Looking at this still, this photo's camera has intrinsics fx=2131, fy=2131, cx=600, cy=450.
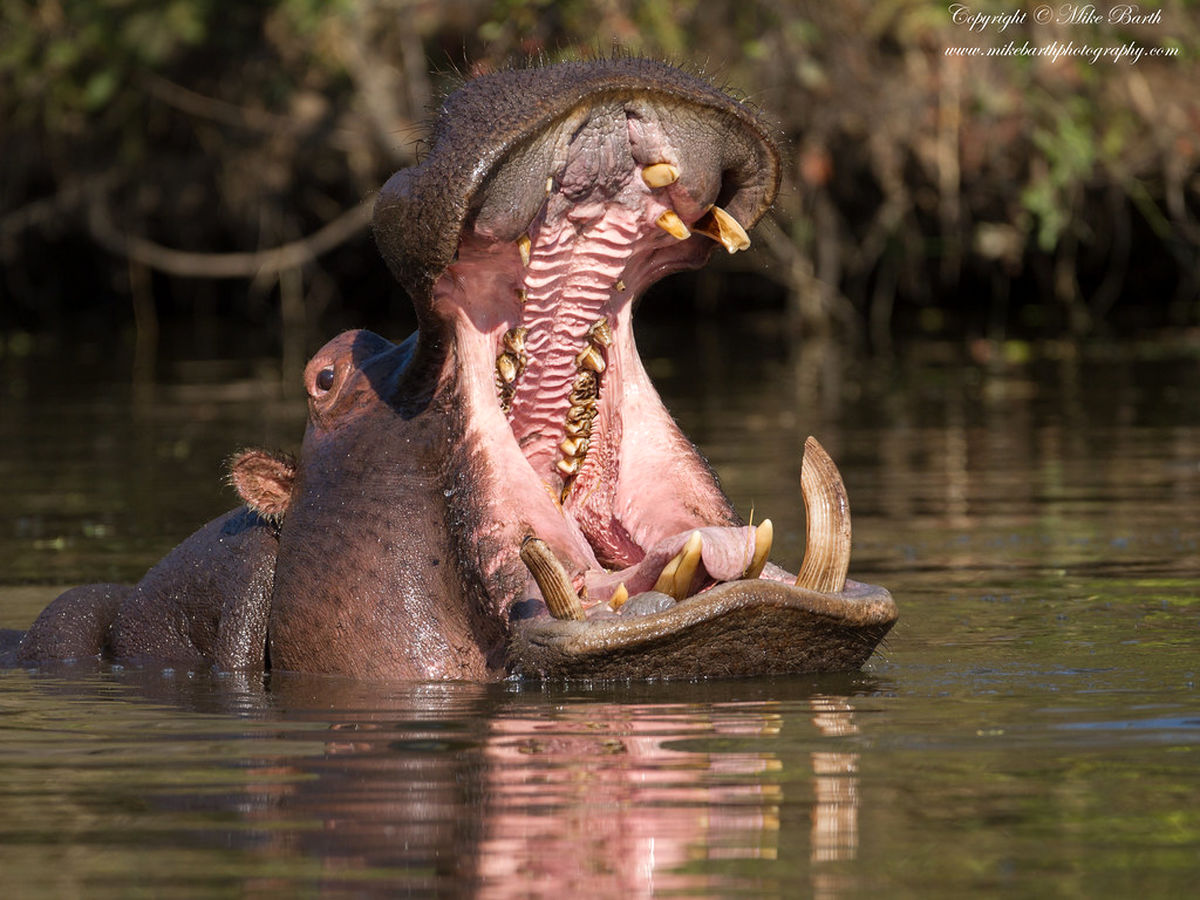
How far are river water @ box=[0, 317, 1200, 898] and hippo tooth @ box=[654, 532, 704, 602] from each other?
251 mm

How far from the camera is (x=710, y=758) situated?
153 inches

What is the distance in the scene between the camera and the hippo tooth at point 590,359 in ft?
15.6

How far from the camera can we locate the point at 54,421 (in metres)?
12.3

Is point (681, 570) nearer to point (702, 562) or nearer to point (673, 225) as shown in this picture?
point (702, 562)

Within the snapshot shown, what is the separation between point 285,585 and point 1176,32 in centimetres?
1192

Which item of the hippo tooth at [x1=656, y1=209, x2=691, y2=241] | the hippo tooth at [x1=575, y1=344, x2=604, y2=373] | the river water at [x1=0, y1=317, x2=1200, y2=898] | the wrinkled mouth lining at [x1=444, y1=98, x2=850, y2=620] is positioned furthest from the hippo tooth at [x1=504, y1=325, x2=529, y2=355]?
the river water at [x1=0, y1=317, x2=1200, y2=898]

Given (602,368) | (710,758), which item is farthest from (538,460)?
(710,758)

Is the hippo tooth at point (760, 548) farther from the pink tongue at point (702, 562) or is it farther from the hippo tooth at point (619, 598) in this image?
the hippo tooth at point (619, 598)

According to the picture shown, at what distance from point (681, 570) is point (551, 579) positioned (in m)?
0.27

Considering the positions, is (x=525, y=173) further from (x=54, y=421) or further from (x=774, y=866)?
(x=54, y=421)

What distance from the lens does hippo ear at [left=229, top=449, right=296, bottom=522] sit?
507cm

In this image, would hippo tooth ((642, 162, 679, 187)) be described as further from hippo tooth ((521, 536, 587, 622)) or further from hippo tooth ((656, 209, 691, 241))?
hippo tooth ((521, 536, 587, 622))

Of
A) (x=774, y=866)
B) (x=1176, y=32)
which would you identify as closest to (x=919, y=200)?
(x=1176, y=32)

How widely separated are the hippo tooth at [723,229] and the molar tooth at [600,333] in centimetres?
30
